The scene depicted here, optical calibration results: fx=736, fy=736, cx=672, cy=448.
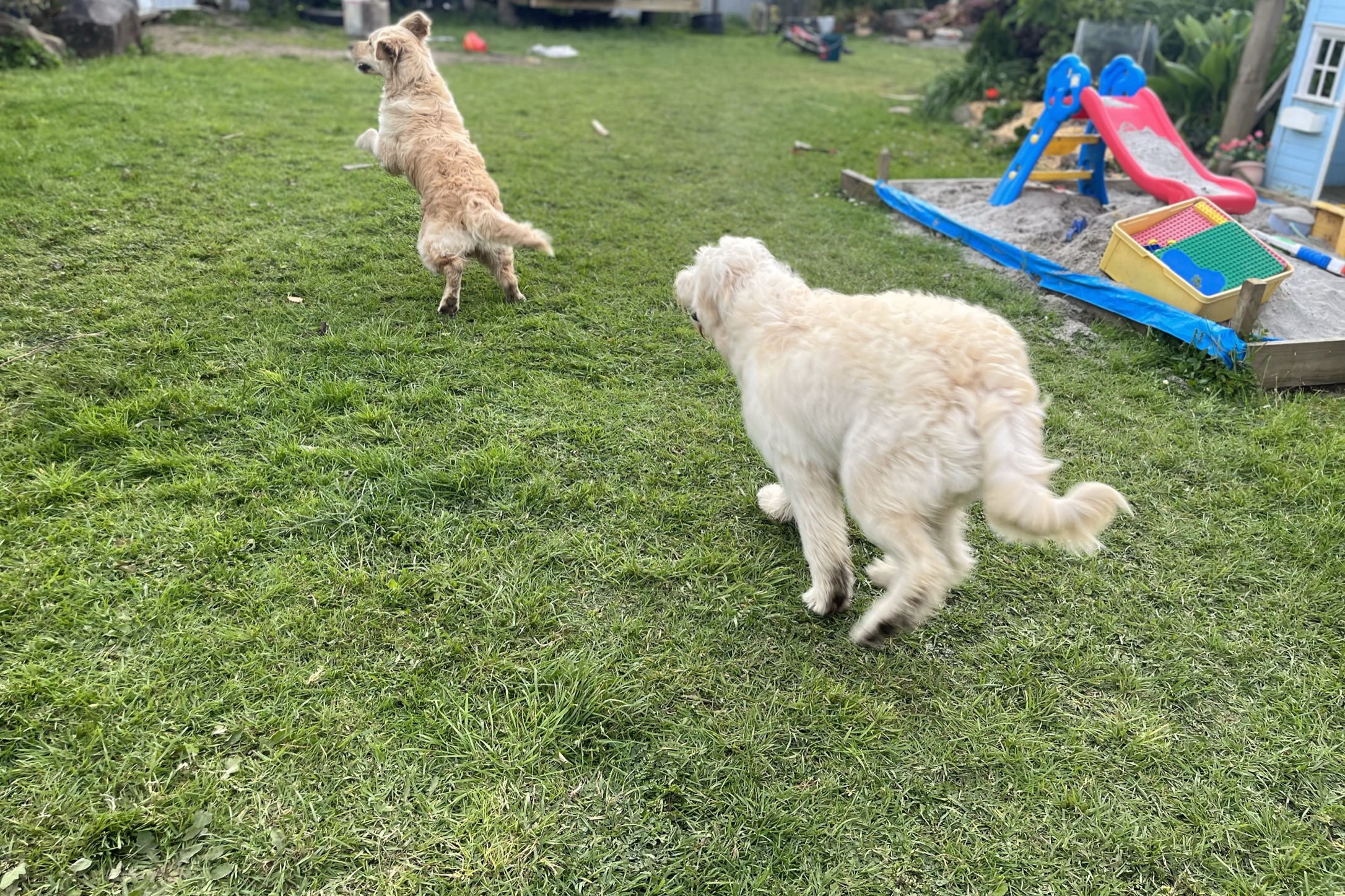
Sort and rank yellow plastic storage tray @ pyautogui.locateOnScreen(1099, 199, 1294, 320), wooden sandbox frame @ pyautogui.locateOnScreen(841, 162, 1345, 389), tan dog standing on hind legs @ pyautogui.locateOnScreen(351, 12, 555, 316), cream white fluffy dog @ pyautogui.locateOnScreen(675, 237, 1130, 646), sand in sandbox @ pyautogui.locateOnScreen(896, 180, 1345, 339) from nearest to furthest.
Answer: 1. cream white fluffy dog @ pyautogui.locateOnScreen(675, 237, 1130, 646)
2. wooden sandbox frame @ pyautogui.locateOnScreen(841, 162, 1345, 389)
3. tan dog standing on hind legs @ pyautogui.locateOnScreen(351, 12, 555, 316)
4. yellow plastic storage tray @ pyautogui.locateOnScreen(1099, 199, 1294, 320)
5. sand in sandbox @ pyautogui.locateOnScreen(896, 180, 1345, 339)

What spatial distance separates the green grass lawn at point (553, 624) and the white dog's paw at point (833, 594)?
99 millimetres

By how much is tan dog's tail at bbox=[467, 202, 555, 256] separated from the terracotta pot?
28.1 ft

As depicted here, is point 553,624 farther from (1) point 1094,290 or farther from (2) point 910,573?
(1) point 1094,290

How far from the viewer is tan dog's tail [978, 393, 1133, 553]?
2297 millimetres

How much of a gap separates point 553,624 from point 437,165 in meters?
3.52

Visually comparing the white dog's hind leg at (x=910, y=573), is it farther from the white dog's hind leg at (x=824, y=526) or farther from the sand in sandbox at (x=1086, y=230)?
the sand in sandbox at (x=1086, y=230)

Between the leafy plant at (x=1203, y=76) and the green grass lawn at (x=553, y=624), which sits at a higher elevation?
the leafy plant at (x=1203, y=76)

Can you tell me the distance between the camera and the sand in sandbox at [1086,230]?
5.37 meters

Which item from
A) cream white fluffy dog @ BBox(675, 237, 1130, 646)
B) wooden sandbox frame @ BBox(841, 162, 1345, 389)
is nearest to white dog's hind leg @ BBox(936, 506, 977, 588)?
cream white fluffy dog @ BBox(675, 237, 1130, 646)

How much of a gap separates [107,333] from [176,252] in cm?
133

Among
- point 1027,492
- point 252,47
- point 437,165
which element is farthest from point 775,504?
point 252,47

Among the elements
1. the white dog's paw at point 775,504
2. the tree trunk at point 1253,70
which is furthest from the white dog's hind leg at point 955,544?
the tree trunk at point 1253,70

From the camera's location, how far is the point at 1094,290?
18.5ft

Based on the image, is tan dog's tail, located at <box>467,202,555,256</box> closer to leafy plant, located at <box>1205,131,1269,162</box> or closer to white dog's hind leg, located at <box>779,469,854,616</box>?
white dog's hind leg, located at <box>779,469,854,616</box>
